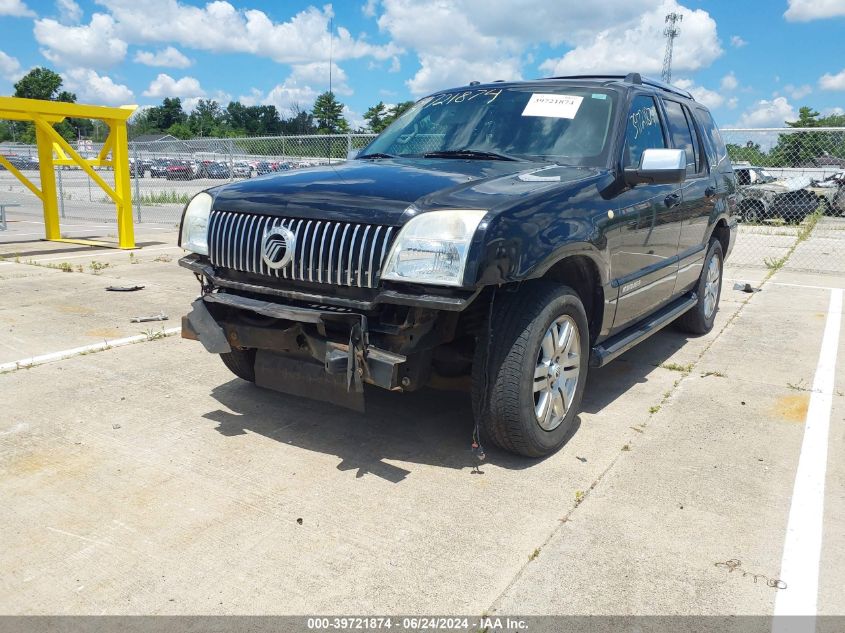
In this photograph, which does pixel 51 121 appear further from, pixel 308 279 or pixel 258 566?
pixel 258 566

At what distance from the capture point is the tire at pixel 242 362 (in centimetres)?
426

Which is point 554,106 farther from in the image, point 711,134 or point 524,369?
point 711,134

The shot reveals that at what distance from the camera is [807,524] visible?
3018 millimetres

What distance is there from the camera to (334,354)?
313 centimetres

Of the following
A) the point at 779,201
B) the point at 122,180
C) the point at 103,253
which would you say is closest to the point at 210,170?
the point at 122,180

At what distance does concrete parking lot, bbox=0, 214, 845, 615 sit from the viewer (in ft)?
8.28

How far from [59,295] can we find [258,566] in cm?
580

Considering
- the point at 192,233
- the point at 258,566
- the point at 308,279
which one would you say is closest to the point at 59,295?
the point at 192,233

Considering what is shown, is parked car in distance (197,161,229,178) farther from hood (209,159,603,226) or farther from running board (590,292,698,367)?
hood (209,159,603,226)

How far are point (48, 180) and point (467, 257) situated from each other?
1132cm

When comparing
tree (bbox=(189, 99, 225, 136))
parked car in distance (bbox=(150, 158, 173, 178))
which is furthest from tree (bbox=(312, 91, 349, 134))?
parked car in distance (bbox=(150, 158, 173, 178))

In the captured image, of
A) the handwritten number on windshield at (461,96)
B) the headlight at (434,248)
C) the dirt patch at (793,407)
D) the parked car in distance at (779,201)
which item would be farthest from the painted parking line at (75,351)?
the parked car in distance at (779,201)

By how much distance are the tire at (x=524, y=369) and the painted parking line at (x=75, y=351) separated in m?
3.34

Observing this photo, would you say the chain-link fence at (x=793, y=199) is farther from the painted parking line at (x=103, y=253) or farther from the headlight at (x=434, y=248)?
the painted parking line at (x=103, y=253)
